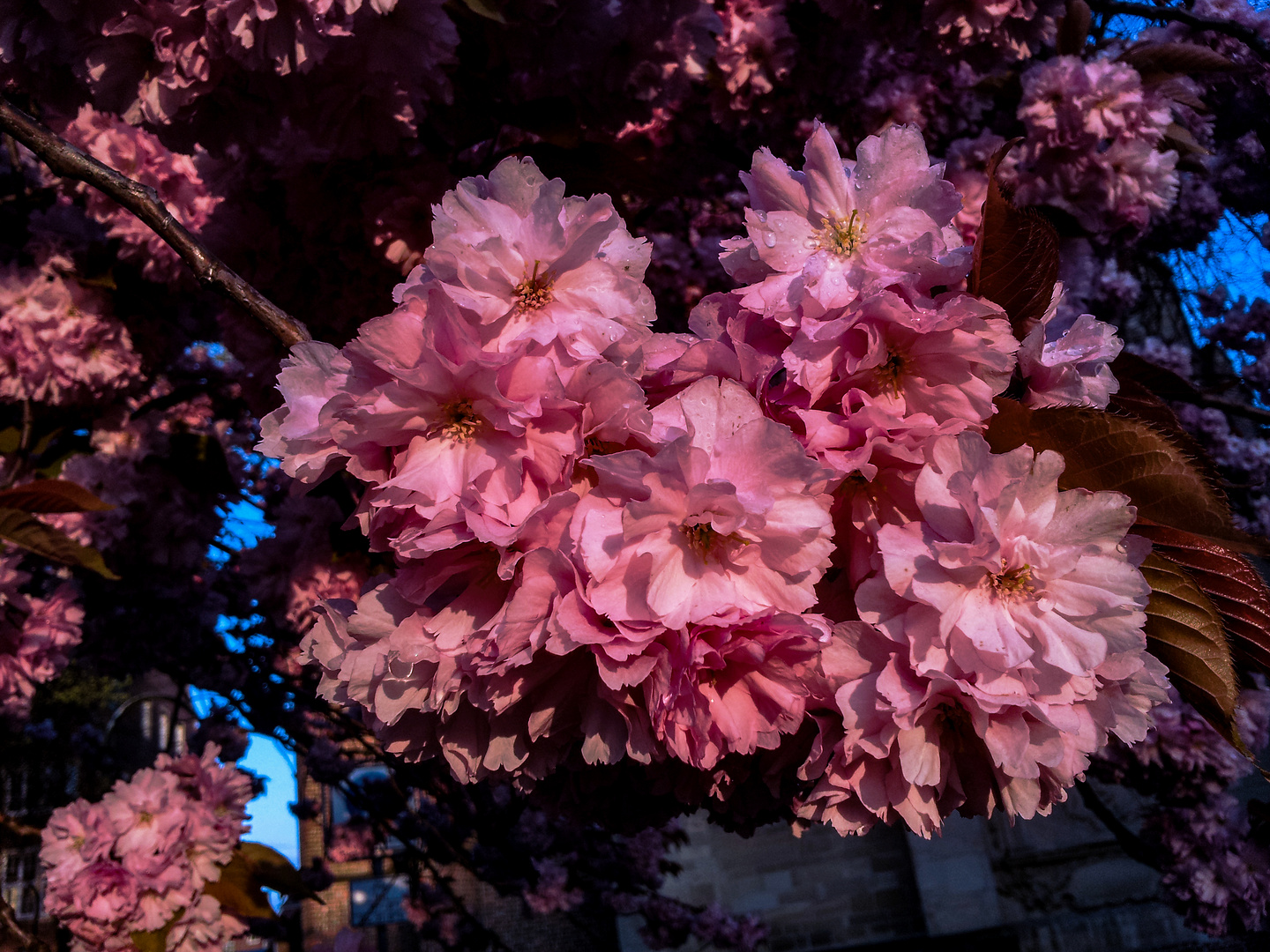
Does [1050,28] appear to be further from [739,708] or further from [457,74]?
[739,708]

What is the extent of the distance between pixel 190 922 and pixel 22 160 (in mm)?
2862

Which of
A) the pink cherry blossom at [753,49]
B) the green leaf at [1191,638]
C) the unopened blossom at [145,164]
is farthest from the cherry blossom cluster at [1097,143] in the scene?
the unopened blossom at [145,164]

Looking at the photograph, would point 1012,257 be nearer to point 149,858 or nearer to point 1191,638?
point 1191,638

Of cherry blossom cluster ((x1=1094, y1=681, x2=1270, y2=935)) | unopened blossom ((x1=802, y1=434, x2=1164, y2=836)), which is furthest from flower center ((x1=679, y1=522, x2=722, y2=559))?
cherry blossom cluster ((x1=1094, y1=681, x2=1270, y2=935))

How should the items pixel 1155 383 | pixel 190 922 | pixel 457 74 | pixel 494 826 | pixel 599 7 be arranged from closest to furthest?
pixel 1155 383 < pixel 599 7 < pixel 457 74 < pixel 190 922 < pixel 494 826

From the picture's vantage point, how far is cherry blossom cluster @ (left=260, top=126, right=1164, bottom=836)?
0.62 meters

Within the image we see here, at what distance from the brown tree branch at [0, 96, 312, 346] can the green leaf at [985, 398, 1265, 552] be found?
64cm

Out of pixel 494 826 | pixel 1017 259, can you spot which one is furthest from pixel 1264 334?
pixel 1017 259

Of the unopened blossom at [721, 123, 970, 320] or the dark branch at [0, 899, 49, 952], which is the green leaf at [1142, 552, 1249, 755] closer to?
the unopened blossom at [721, 123, 970, 320]

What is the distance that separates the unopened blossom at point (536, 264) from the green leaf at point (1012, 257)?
281 mm

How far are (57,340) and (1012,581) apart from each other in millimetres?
2504

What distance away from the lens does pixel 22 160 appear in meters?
3.26

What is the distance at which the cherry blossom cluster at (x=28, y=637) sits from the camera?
243 centimetres

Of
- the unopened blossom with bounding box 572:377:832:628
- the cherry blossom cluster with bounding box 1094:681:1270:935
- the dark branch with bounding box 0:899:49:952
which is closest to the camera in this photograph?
the unopened blossom with bounding box 572:377:832:628
